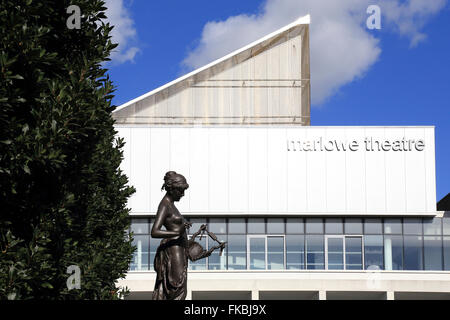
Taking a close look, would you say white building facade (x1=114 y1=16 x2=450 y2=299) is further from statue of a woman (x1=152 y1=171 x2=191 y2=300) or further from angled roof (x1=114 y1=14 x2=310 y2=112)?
statue of a woman (x1=152 y1=171 x2=191 y2=300)

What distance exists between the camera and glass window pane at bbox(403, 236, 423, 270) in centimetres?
4338

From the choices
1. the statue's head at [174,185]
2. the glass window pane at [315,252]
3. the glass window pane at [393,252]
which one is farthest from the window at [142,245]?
the statue's head at [174,185]

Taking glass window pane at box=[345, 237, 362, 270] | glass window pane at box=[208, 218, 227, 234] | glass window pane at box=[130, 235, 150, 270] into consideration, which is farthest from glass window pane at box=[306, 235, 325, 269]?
glass window pane at box=[130, 235, 150, 270]

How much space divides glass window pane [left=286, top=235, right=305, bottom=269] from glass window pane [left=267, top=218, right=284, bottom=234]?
0.66 metres

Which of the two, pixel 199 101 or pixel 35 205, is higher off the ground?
pixel 199 101

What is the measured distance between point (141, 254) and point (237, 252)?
5590 millimetres

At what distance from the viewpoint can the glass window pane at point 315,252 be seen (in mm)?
43375

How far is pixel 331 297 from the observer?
44.2m

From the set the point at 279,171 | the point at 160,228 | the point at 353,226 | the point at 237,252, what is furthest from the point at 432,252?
the point at 160,228

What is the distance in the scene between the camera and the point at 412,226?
44219 mm

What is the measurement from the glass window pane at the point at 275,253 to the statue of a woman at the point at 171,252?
100 feet
